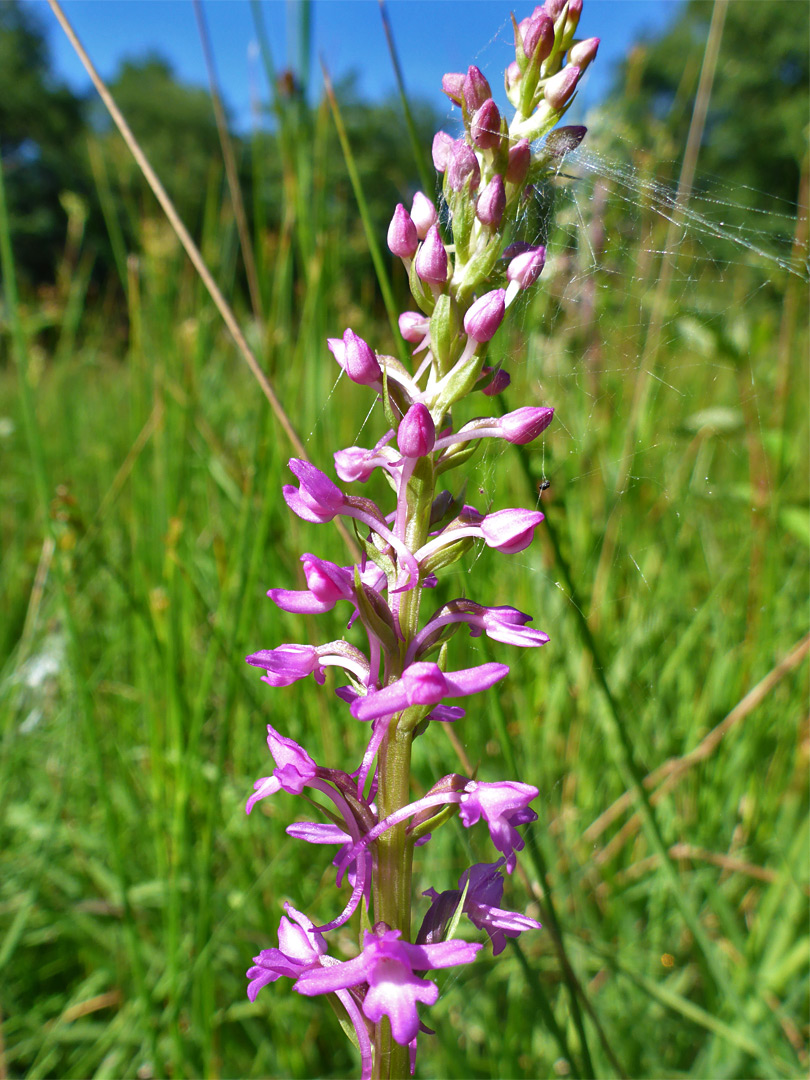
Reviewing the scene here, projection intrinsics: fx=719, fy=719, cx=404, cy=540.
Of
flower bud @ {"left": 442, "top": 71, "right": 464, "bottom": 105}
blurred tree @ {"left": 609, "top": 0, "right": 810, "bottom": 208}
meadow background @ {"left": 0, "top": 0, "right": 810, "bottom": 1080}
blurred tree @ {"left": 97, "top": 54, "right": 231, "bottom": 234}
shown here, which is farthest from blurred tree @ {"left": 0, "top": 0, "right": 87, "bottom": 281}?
flower bud @ {"left": 442, "top": 71, "right": 464, "bottom": 105}

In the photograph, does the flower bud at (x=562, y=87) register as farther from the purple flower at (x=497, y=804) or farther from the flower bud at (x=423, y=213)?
the purple flower at (x=497, y=804)

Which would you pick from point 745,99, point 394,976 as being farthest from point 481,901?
point 745,99

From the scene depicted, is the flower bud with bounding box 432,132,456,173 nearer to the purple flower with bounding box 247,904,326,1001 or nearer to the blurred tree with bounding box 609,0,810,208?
the purple flower with bounding box 247,904,326,1001

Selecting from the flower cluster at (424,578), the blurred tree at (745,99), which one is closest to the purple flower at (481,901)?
the flower cluster at (424,578)

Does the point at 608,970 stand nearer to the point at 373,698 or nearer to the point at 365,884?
the point at 365,884

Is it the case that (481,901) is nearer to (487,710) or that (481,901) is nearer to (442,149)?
(442,149)

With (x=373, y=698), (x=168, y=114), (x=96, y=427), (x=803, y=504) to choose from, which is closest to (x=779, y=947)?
(x=803, y=504)

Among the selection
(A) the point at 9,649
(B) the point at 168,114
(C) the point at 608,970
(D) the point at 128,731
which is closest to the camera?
(C) the point at 608,970
